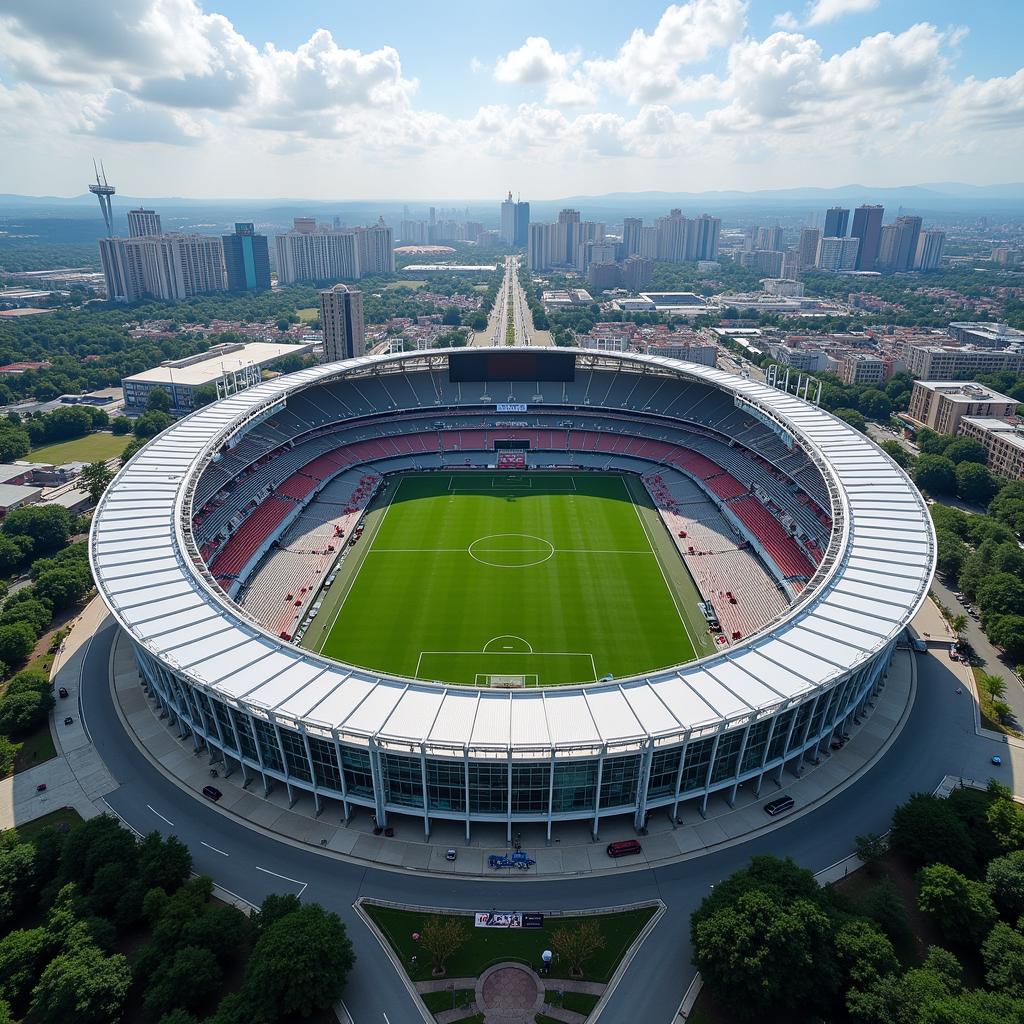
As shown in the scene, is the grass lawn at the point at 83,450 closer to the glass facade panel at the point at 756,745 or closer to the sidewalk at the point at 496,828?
the sidewalk at the point at 496,828

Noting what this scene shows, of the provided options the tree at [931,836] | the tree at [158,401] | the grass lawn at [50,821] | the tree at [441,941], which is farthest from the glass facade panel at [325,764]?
the tree at [158,401]

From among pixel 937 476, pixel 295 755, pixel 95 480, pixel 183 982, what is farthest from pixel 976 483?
pixel 95 480

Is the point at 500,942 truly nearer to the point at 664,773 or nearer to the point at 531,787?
the point at 531,787

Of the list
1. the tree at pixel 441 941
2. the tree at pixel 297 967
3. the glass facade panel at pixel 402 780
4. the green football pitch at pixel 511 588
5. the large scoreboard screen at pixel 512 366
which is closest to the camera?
the tree at pixel 297 967

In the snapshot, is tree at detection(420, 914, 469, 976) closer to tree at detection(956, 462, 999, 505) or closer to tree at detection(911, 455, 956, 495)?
tree at detection(911, 455, 956, 495)

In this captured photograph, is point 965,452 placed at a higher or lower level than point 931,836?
higher

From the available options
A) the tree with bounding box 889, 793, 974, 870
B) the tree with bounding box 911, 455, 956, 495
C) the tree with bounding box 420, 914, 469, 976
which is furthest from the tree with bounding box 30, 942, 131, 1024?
the tree with bounding box 911, 455, 956, 495
